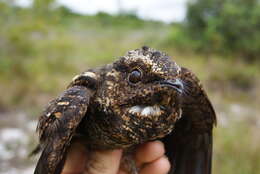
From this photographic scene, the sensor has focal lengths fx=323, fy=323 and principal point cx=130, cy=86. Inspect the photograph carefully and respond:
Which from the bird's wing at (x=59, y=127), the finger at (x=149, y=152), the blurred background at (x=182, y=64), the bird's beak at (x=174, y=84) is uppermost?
the bird's beak at (x=174, y=84)

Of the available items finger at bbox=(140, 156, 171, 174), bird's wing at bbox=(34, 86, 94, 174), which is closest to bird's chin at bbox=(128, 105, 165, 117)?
bird's wing at bbox=(34, 86, 94, 174)

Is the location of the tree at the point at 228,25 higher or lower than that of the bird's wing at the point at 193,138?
lower

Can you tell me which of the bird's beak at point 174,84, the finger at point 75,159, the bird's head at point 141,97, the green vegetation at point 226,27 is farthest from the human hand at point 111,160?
the green vegetation at point 226,27

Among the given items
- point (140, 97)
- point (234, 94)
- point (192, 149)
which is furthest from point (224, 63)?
point (140, 97)

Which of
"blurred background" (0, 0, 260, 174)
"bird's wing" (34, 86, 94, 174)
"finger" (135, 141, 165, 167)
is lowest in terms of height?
"blurred background" (0, 0, 260, 174)

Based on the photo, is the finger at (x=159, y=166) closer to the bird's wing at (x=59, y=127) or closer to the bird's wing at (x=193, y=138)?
the bird's wing at (x=193, y=138)

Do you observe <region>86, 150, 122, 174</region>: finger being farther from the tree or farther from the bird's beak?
the tree
